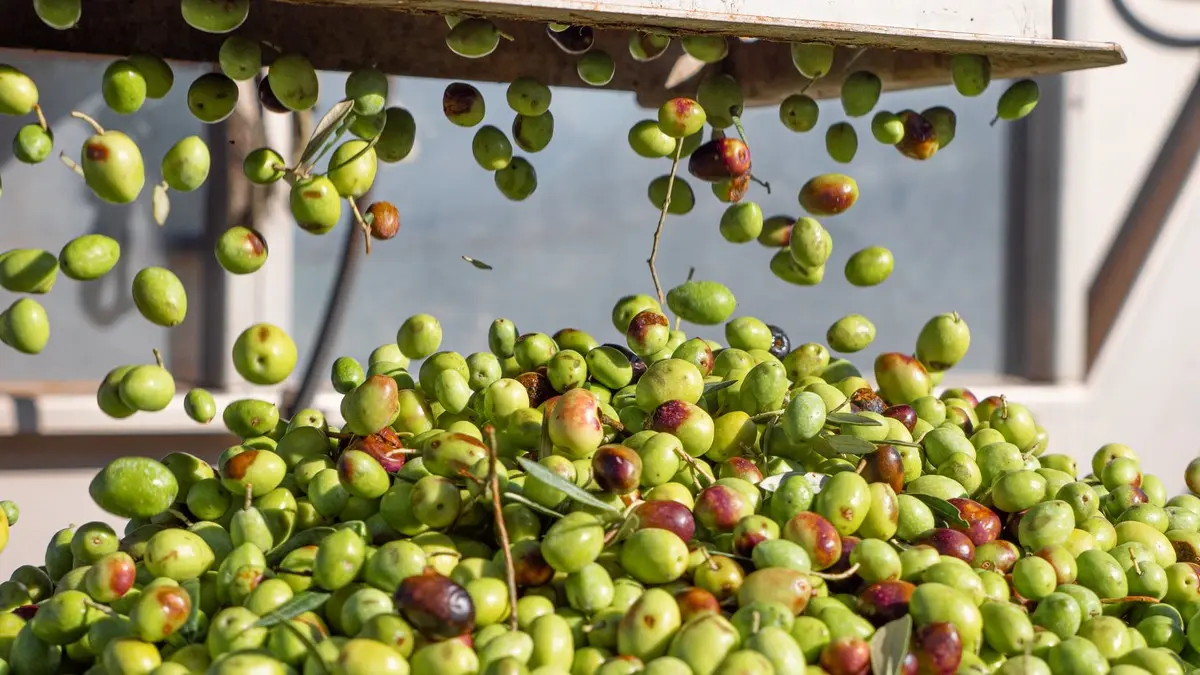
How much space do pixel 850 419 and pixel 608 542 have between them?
22 centimetres

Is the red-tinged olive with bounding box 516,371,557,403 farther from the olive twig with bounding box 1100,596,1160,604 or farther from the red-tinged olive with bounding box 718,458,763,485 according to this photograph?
the olive twig with bounding box 1100,596,1160,604

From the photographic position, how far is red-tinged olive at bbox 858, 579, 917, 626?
674mm

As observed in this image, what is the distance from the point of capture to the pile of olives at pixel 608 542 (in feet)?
2.06

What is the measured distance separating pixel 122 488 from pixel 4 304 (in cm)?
177

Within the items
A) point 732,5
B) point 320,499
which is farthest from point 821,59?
point 320,499

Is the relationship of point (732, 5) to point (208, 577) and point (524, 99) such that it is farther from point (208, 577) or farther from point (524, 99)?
point (208, 577)

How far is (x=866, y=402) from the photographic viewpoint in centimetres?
91

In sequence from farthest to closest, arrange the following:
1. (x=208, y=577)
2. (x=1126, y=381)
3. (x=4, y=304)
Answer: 1. (x=1126, y=381)
2. (x=4, y=304)
3. (x=208, y=577)

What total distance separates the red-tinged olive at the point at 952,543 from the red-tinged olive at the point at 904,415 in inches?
5.7

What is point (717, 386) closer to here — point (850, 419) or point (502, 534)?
point (850, 419)

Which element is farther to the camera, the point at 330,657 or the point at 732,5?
the point at 732,5

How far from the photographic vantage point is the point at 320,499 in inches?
29.7

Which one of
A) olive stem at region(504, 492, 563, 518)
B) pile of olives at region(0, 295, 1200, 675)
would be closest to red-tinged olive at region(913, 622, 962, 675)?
pile of olives at region(0, 295, 1200, 675)

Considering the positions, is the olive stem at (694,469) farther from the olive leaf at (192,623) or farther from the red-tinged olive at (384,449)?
the olive leaf at (192,623)
